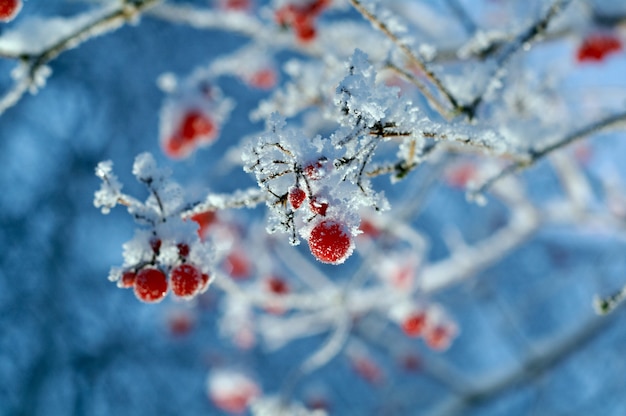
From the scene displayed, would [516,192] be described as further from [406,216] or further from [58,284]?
[58,284]

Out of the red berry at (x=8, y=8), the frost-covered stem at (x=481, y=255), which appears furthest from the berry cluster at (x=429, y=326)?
the red berry at (x=8, y=8)

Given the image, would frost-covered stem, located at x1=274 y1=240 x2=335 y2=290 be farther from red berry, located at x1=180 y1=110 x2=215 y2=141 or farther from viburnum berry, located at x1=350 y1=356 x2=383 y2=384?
viburnum berry, located at x1=350 y1=356 x2=383 y2=384

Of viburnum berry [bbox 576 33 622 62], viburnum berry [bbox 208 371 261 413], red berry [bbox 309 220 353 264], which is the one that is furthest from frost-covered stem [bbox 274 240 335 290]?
red berry [bbox 309 220 353 264]

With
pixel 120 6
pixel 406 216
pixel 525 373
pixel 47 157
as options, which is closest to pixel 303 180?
pixel 120 6

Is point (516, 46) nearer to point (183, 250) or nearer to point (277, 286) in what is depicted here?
point (183, 250)

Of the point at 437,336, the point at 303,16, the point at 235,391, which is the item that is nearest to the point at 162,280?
the point at 303,16

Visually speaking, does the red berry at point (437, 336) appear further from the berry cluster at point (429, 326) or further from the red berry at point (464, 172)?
the red berry at point (464, 172)
